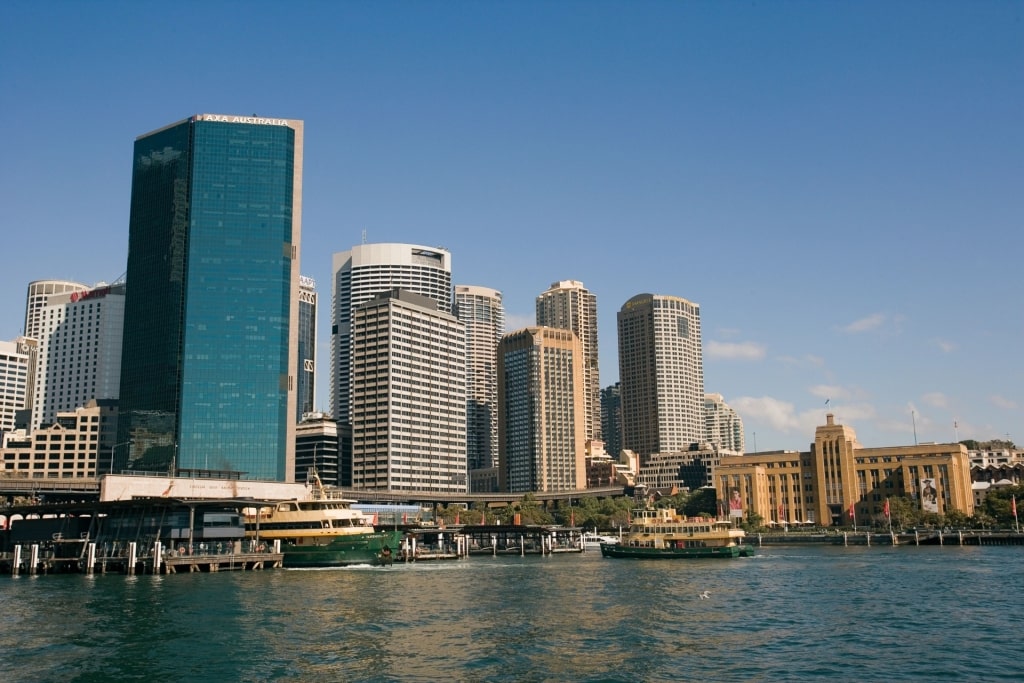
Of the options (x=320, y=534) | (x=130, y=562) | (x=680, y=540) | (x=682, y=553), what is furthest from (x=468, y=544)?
(x=130, y=562)

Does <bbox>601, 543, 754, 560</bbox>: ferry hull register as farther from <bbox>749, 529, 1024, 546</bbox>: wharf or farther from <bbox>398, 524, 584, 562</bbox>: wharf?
<bbox>749, 529, 1024, 546</bbox>: wharf

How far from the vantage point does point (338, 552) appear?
12281cm

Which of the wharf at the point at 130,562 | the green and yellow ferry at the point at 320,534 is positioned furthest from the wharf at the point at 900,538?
the wharf at the point at 130,562

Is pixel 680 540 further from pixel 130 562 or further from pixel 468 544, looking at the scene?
pixel 130 562

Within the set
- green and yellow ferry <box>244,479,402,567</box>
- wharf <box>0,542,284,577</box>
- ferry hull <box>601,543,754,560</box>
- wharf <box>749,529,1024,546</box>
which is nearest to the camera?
wharf <box>0,542,284,577</box>

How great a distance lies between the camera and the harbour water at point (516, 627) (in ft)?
164

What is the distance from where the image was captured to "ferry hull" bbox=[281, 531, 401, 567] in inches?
4815

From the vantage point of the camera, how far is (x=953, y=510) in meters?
199

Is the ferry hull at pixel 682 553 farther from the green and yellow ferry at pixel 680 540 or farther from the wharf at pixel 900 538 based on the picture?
the wharf at pixel 900 538

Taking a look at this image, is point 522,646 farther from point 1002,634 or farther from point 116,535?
point 116,535

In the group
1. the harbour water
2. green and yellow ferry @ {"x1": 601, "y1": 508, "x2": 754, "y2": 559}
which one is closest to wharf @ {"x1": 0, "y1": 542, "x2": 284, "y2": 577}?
the harbour water

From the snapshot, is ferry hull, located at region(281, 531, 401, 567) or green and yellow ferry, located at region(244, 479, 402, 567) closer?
ferry hull, located at region(281, 531, 401, 567)

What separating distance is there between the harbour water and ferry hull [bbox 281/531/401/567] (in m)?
14.1

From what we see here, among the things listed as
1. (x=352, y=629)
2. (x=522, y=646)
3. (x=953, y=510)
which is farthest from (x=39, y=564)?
(x=953, y=510)
